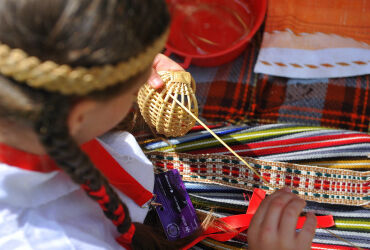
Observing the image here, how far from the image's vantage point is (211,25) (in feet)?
4.67

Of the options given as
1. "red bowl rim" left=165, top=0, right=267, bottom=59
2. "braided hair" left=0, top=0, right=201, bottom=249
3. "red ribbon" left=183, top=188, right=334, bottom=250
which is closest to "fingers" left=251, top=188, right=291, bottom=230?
"red ribbon" left=183, top=188, right=334, bottom=250

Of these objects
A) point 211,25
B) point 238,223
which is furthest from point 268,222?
point 211,25

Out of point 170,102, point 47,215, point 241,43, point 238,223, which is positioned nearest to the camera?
point 47,215

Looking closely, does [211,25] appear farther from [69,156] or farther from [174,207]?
[69,156]

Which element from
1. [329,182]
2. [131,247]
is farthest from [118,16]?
[329,182]

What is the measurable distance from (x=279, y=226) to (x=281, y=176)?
0.30m

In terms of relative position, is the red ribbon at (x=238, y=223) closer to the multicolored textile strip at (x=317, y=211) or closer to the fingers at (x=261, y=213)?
the multicolored textile strip at (x=317, y=211)

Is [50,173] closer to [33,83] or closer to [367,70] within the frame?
[33,83]

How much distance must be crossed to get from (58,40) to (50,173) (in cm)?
26

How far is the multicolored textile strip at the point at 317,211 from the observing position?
3.18 ft

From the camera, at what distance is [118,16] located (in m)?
0.44

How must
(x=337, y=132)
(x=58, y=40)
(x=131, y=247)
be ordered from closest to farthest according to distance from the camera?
(x=58, y=40), (x=131, y=247), (x=337, y=132)

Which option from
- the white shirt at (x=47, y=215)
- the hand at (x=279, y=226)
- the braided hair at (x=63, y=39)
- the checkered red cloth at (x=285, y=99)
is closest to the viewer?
the braided hair at (x=63, y=39)

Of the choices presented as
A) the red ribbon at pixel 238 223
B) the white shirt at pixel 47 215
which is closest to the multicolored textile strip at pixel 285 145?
the red ribbon at pixel 238 223
